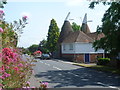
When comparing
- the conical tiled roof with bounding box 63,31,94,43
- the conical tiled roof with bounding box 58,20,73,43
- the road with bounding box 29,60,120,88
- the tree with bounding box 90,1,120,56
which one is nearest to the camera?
the road with bounding box 29,60,120,88

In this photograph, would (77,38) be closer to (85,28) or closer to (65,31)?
(65,31)

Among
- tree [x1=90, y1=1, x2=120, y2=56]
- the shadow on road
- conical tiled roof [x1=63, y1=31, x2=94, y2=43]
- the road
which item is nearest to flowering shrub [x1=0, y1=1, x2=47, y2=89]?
the road

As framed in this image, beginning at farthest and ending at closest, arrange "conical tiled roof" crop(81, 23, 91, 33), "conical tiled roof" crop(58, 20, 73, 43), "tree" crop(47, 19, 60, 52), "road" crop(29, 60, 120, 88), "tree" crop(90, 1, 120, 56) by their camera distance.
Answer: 1. "conical tiled roof" crop(81, 23, 91, 33)
2. "tree" crop(47, 19, 60, 52)
3. "conical tiled roof" crop(58, 20, 73, 43)
4. "tree" crop(90, 1, 120, 56)
5. "road" crop(29, 60, 120, 88)

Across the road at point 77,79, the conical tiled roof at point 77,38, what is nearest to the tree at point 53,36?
the conical tiled roof at point 77,38

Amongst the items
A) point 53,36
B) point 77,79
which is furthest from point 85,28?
point 77,79

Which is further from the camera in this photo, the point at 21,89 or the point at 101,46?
the point at 101,46

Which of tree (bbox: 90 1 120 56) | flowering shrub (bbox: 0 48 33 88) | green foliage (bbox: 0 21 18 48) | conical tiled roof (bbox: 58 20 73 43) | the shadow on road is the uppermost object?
conical tiled roof (bbox: 58 20 73 43)

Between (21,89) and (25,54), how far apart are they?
10.5 ft

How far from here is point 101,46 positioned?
82.8 feet

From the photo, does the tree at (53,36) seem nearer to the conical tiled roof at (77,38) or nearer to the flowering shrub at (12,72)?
the conical tiled roof at (77,38)

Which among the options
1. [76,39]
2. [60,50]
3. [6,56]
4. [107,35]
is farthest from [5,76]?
[60,50]

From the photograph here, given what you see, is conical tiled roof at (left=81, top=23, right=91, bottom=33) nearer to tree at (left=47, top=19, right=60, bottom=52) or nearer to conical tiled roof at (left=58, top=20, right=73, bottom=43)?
conical tiled roof at (left=58, top=20, right=73, bottom=43)

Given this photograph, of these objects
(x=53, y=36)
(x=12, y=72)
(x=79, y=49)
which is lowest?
(x=12, y=72)

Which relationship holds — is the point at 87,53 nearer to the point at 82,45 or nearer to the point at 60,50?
the point at 82,45
